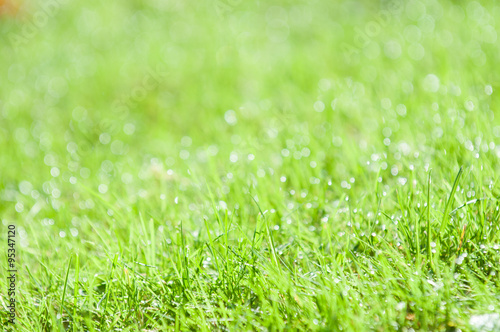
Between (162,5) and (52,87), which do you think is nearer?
(52,87)

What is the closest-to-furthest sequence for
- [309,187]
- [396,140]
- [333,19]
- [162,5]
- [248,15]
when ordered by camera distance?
[309,187], [396,140], [333,19], [248,15], [162,5]

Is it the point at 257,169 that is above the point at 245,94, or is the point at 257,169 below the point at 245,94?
below

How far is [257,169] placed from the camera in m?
2.77

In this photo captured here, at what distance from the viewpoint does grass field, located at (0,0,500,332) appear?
5.83 ft

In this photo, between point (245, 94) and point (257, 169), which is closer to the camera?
point (257, 169)

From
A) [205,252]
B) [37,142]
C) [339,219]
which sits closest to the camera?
[205,252]

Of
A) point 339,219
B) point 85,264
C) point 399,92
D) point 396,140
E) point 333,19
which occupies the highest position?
point 333,19

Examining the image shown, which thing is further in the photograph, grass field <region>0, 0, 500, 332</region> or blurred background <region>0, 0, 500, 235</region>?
blurred background <region>0, 0, 500, 235</region>

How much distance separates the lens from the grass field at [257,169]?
1777 millimetres

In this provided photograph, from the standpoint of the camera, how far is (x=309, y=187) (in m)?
2.61

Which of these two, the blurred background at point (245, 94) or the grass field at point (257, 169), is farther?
the blurred background at point (245, 94)

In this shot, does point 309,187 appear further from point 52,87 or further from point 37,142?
point 52,87

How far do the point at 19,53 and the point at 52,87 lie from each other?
138 cm


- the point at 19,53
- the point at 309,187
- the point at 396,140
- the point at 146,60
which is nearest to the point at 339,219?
the point at 309,187
